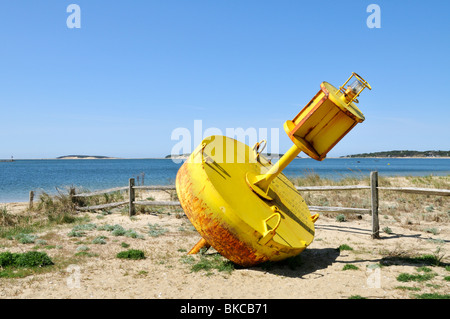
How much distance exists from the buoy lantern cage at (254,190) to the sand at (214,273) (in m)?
0.49

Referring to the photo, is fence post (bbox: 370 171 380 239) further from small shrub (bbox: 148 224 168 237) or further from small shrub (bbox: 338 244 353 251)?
small shrub (bbox: 148 224 168 237)

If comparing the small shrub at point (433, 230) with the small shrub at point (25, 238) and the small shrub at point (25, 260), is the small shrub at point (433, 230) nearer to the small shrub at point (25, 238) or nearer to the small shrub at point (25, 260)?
the small shrub at point (25, 260)

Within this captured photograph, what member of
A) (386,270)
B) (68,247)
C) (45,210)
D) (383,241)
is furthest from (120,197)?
(386,270)

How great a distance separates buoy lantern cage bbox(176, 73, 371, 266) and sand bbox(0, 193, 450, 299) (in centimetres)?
49

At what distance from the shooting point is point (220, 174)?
553cm

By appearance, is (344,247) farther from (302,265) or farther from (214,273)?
(214,273)

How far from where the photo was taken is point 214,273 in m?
5.59

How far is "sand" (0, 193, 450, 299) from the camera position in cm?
477

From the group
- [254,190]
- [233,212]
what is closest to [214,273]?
[233,212]

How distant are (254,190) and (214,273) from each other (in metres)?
1.46

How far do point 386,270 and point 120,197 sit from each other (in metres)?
10.7

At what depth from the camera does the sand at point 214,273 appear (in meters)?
4.77

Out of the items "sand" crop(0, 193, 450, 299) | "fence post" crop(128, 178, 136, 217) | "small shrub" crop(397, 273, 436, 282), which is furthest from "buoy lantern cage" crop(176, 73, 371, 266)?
"fence post" crop(128, 178, 136, 217)

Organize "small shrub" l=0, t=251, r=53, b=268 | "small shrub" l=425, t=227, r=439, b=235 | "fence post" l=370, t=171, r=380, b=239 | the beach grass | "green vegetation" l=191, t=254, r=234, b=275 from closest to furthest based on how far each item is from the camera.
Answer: "green vegetation" l=191, t=254, r=234, b=275
"small shrub" l=0, t=251, r=53, b=268
"fence post" l=370, t=171, r=380, b=239
"small shrub" l=425, t=227, r=439, b=235
the beach grass
